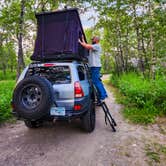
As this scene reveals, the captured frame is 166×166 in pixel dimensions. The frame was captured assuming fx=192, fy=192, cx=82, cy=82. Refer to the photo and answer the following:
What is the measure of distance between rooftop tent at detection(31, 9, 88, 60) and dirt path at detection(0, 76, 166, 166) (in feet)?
6.12

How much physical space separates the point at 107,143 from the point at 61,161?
3.79 ft

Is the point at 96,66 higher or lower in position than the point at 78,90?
higher

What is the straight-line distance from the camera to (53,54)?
4.75 m

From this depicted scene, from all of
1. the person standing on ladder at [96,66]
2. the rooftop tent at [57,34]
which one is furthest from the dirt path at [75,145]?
the rooftop tent at [57,34]

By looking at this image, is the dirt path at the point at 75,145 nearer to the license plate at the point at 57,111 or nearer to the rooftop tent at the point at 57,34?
the license plate at the point at 57,111

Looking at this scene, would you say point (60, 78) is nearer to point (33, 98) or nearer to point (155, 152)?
point (33, 98)

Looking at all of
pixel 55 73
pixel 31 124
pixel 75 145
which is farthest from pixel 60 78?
pixel 31 124

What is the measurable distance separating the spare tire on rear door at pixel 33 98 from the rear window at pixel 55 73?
0.46 m

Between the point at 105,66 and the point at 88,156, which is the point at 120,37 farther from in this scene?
the point at 105,66

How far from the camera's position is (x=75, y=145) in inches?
154

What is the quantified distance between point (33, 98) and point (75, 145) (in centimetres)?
129

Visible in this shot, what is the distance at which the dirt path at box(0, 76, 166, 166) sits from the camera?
10.7 feet

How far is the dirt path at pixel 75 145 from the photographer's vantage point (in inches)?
129

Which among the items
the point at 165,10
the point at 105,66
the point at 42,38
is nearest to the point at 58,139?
the point at 42,38
